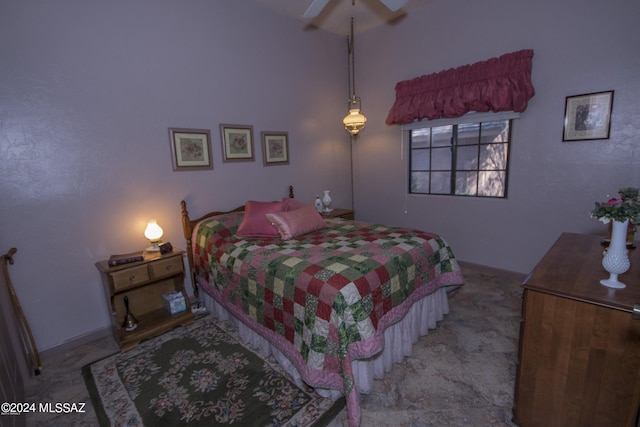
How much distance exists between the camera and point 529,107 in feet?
10.2

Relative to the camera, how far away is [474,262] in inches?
147

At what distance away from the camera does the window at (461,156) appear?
3.42 m

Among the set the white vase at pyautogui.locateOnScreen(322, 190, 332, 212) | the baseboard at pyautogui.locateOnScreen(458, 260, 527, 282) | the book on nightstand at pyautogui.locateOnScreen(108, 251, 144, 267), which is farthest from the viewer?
the white vase at pyautogui.locateOnScreen(322, 190, 332, 212)

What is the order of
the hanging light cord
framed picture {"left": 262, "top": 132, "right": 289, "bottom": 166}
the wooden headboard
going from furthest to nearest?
1. the hanging light cord
2. framed picture {"left": 262, "top": 132, "right": 289, "bottom": 166}
3. the wooden headboard

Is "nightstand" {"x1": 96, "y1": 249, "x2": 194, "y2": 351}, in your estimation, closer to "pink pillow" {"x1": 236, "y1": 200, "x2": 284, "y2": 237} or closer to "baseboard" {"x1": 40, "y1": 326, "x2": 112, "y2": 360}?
"baseboard" {"x1": 40, "y1": 326, "x2": 112, "y2": 360}

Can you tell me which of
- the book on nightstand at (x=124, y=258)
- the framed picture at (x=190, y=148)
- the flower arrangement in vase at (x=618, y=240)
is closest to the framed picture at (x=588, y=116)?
the flower arrangement in vase at (x=618, y=240)

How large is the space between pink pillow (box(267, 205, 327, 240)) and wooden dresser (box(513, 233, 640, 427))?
1.83 metres

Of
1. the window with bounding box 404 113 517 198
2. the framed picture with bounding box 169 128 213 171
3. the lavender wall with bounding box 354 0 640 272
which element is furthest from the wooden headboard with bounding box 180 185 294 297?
the window with bounding box 404 113 517 198

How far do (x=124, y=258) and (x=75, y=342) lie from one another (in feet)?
2.76

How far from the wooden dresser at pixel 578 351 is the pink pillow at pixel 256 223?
6.65 feet

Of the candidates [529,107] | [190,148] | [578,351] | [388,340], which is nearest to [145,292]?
[190,148]

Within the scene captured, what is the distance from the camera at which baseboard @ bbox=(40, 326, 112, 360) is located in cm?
237

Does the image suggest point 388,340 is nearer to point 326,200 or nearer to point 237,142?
point 326,200

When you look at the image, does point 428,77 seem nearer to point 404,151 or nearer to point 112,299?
point 404,151
